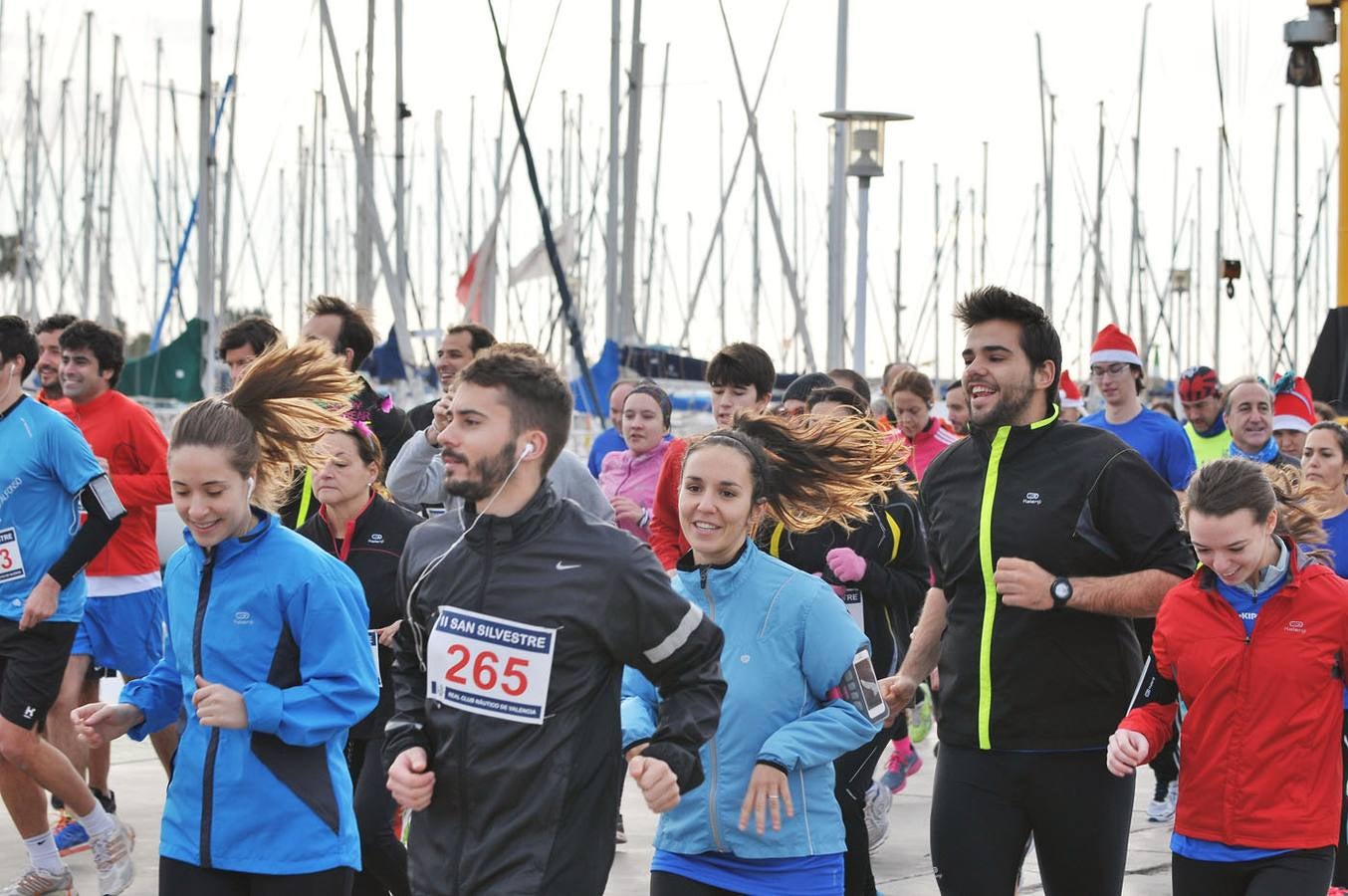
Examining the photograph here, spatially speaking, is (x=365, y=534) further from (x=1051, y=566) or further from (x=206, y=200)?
(x=206, y=200)

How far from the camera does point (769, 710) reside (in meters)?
4.54

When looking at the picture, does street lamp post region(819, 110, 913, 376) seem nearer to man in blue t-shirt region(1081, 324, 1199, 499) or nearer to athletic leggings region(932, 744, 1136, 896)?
man in blue t-shirt region(1081, 324, 1199, 499)

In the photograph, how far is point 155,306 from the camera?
3678 cm

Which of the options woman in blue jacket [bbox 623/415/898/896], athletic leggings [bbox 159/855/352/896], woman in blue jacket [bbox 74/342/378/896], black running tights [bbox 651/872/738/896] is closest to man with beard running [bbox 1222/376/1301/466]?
woman in blue jacket [bbox 623/415/898/896]

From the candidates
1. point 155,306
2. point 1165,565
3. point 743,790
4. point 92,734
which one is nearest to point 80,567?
point 92,734

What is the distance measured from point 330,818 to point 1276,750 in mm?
2333

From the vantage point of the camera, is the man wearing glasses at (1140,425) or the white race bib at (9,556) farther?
the man wearing glasses at (1140,425)

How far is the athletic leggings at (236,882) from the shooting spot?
438 cm

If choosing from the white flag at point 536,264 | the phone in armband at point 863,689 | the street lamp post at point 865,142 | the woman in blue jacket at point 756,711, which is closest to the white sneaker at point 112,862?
the woman in blue jacket at point 756,711

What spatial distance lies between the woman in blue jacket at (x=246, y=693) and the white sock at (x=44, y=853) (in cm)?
278

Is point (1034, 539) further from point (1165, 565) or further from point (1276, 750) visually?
point (1276, 750)

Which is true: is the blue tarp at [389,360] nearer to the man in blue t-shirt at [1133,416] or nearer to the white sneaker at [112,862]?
the man in blue t-shirt at [1133,416]

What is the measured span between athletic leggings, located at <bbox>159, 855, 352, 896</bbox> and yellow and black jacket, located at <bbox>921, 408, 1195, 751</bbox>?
1.74 m

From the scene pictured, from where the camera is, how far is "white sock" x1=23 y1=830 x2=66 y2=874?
278 inches
